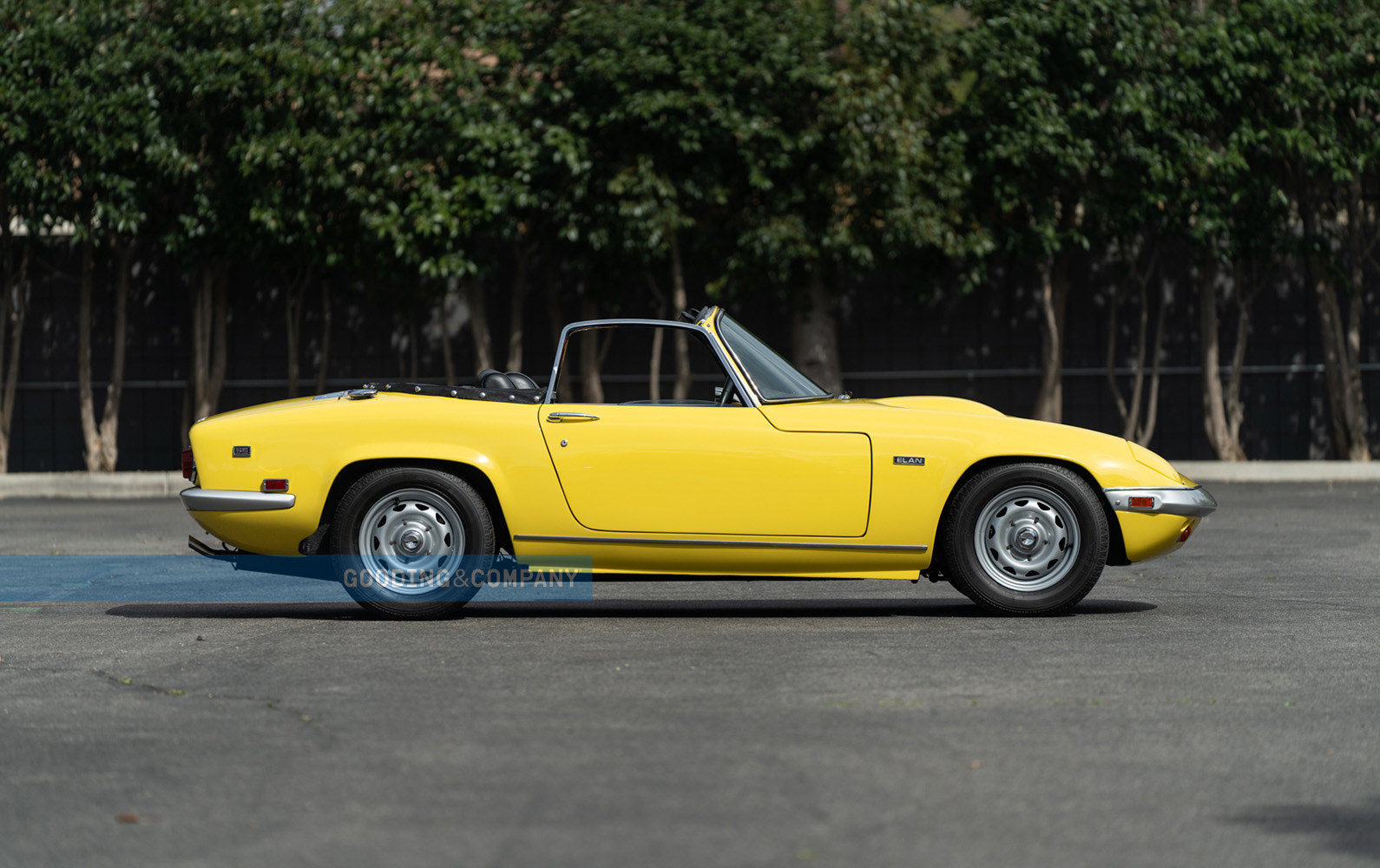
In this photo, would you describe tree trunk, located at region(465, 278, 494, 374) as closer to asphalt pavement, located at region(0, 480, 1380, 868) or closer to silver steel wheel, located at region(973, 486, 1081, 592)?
asphalt pavement, located at region(0, 480, 1380, 868)

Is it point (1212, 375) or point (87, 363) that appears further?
point (87, 363)

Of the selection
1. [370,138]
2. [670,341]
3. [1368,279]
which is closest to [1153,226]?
[1368,279]

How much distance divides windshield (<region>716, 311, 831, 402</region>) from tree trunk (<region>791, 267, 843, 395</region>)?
41.8 feet

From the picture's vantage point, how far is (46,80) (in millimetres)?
19703

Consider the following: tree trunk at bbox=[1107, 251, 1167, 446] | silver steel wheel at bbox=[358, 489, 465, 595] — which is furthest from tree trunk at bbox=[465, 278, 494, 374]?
silver steel wheel at bbox=[358, 489, 465, 595]

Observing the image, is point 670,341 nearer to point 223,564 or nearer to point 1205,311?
point 1205,311

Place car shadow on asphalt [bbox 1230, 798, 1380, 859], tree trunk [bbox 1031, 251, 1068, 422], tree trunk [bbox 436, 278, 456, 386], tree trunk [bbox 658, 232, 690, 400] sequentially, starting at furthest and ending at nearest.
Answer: tree trunk [bbox 436, 278, 456, 386]
tree trunk [bbox 1031, 251, 1068, 422]
tree trunk [bbox 658, 232, 690, 400]
car shadow on asphalt [bbox 1230, 798, 1380, 859]

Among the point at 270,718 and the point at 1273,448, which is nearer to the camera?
the point at 270,718

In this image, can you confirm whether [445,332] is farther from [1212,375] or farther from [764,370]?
[764,370]

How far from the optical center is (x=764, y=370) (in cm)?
834

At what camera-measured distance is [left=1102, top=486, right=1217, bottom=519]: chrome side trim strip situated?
26.3 ft

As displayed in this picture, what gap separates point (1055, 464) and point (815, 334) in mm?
13315

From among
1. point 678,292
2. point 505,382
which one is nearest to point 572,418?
point 505,382

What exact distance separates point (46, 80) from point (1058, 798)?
1804cm
